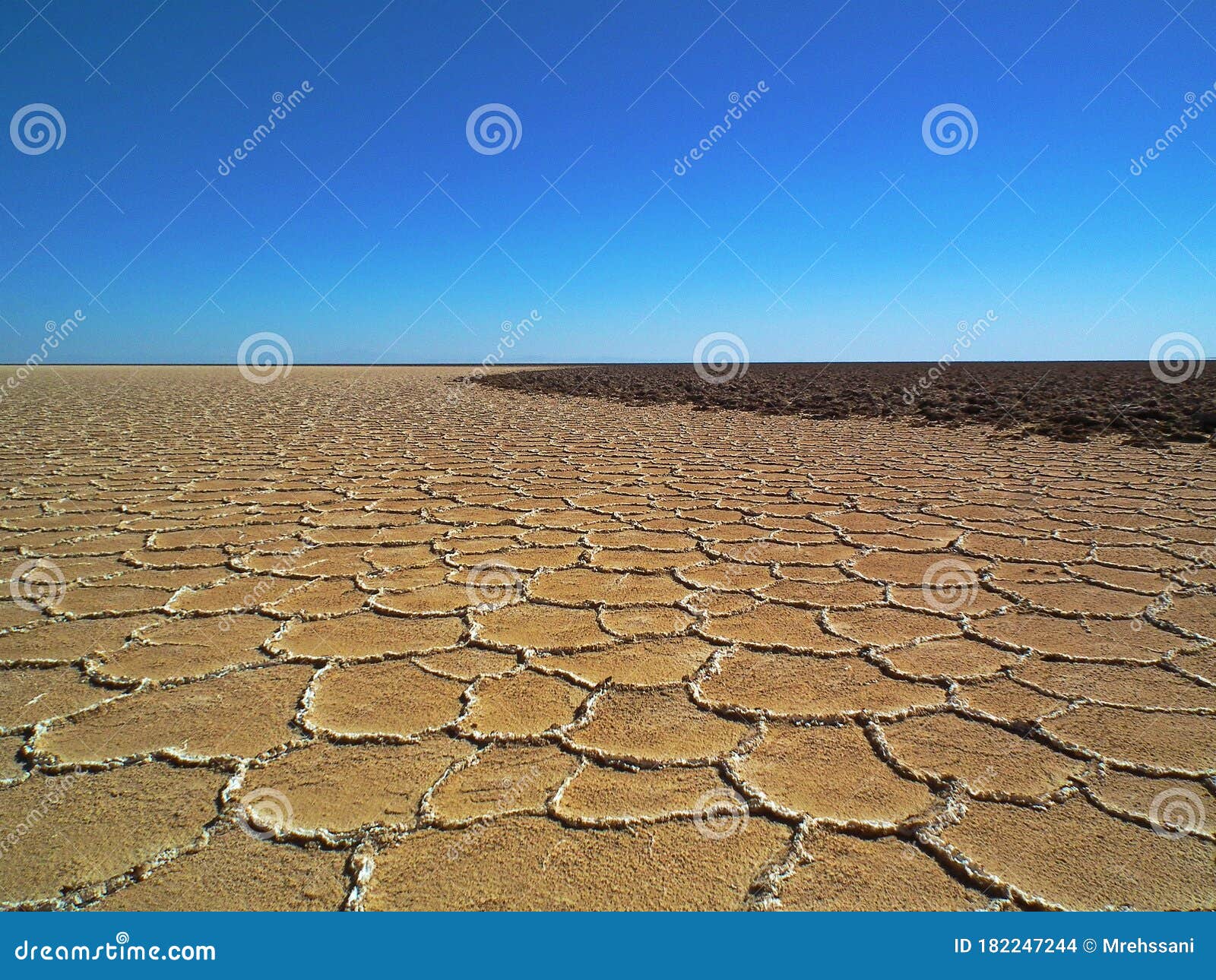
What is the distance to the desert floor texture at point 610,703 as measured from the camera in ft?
3.23

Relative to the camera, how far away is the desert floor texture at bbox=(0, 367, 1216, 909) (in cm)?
98

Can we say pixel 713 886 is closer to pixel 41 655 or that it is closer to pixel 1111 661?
pixel 1111 661

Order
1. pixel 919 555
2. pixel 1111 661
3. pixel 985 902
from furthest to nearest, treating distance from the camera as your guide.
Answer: pixel 919 555 < pixel 1111 661 < pixel 985 902

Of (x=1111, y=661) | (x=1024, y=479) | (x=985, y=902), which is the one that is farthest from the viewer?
(x=1024, y=479)

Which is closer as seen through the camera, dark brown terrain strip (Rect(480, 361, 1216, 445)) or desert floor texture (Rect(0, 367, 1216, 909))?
desert floor texture (Rect(0, 367, 1216, 909))

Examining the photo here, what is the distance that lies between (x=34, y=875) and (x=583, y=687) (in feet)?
3.08

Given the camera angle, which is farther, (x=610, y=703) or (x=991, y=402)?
(x=991, y=402)

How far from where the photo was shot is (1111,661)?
1.61 meters

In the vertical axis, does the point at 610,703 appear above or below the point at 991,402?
below

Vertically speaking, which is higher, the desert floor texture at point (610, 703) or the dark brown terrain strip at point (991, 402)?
the dark brown terrain strip at point (991, 402)

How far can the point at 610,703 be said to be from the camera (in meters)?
1.44

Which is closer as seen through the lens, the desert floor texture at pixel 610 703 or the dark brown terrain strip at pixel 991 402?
the desert floor texture at pixel 610 703

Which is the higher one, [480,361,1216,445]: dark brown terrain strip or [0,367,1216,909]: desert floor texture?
[480,361,1216,445]: dark brown terrain strip

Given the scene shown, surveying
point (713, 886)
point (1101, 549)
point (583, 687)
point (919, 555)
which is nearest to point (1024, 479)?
point (1101, 549)
